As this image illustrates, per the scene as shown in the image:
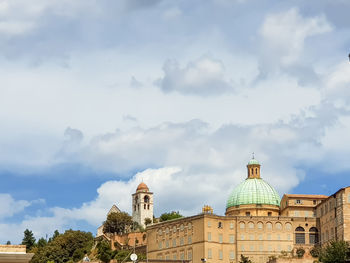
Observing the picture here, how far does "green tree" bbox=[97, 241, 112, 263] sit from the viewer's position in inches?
4978

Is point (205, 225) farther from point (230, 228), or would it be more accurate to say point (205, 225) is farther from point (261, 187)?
point (261, 187)

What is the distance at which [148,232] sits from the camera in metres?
126

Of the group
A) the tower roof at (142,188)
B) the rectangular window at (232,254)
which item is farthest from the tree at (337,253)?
the tower roof at (142,188)

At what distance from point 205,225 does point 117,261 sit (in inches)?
738

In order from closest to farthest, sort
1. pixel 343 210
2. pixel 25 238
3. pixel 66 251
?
pixel 343 210 → pixel 66 251 → pixel 25 238

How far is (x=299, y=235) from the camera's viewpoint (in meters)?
118

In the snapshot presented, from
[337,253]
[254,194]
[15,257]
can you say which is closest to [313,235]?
[254,194]

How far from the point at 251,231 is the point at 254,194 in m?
9.17

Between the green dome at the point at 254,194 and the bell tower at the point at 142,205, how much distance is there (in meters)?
38.7

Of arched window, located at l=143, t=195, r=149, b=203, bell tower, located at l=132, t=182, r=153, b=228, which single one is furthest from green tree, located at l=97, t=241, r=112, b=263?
arched window, located at l=143, t=195, r=149, b=203

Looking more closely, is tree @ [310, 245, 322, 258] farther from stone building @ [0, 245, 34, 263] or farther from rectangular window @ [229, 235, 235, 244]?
stone building @ [0, 245, 34, 263]

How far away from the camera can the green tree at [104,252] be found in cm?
12644

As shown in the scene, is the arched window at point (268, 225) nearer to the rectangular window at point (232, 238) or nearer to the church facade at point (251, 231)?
the church facade at point (251, 231)

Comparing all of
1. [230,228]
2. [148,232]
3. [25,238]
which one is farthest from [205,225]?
[25,238]
